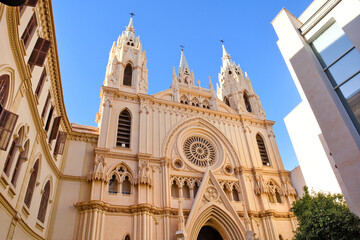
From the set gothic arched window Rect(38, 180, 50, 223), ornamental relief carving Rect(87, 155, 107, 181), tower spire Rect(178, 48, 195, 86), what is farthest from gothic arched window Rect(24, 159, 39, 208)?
tower spire Rect(178, 48, 195, 86)

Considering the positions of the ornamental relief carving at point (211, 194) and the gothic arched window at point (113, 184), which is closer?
the gothic arched window at point (113, 184)

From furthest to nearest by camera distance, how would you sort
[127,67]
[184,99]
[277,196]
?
[184,99] < [127,67] < [277,196]

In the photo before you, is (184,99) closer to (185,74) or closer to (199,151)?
(199,151)

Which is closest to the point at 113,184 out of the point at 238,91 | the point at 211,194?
the point at 211,194

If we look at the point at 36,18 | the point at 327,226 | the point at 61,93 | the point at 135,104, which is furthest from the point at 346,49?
the point at 135,104

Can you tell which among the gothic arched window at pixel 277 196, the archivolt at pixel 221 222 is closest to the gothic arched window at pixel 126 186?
the archivolt at pixel 221 222

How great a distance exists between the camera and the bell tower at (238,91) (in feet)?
94.3

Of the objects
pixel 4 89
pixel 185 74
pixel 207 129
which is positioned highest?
pixel 185 74

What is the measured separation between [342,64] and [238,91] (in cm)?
2174

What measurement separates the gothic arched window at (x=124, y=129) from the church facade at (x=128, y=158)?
0.08 meters

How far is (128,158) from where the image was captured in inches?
769

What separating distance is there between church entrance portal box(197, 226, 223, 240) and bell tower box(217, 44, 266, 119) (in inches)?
476

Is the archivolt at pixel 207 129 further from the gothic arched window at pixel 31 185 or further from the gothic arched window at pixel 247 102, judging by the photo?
the gothic arched window at pixel 31 185

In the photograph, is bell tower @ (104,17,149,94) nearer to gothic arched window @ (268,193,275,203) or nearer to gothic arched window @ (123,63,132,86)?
gothic arched window @ (123,63,132,86)
